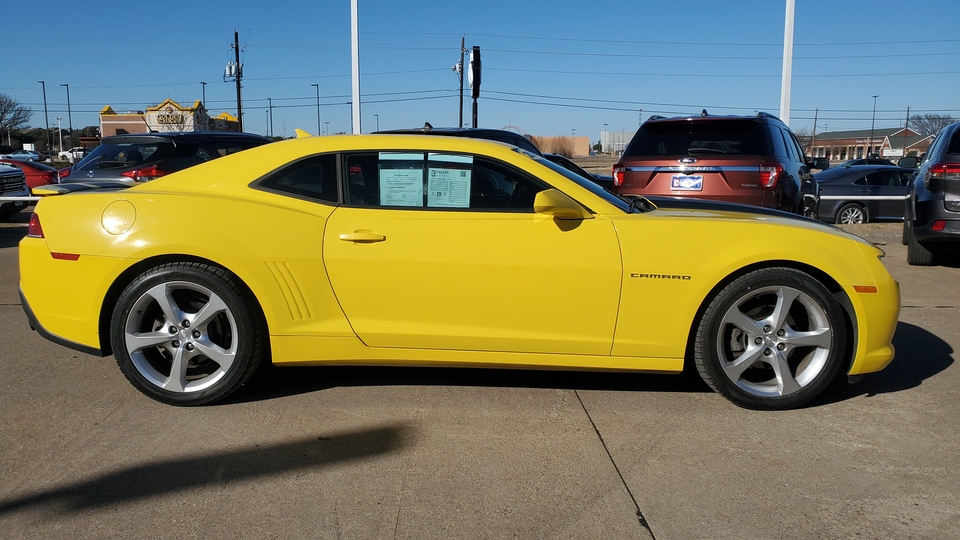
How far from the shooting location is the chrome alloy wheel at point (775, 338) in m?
3.90

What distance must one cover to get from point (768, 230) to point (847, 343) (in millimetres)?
733

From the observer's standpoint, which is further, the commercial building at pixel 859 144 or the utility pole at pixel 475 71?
the commercial building at pixel 859 144

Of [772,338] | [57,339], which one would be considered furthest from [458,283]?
[57,339]

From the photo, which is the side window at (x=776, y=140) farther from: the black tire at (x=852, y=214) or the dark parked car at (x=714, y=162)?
the black tire at (x=852, y=214)

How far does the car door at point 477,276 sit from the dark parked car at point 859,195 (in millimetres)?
11675

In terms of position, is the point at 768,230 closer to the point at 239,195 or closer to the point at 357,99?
the point at 239,195

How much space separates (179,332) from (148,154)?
609 centimetres

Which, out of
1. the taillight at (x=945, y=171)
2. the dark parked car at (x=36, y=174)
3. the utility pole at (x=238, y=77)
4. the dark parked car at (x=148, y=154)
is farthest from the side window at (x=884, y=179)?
the utility pole at (x=238, y=77)

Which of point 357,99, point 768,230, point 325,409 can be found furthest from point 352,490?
point 357,99

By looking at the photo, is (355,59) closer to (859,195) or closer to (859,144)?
(859,195)

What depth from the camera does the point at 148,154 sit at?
30.5 feet

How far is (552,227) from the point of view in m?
3.91

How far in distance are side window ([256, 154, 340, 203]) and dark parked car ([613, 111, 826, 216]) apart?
4.18m

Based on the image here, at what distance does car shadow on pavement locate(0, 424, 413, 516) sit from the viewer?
3.00 m
